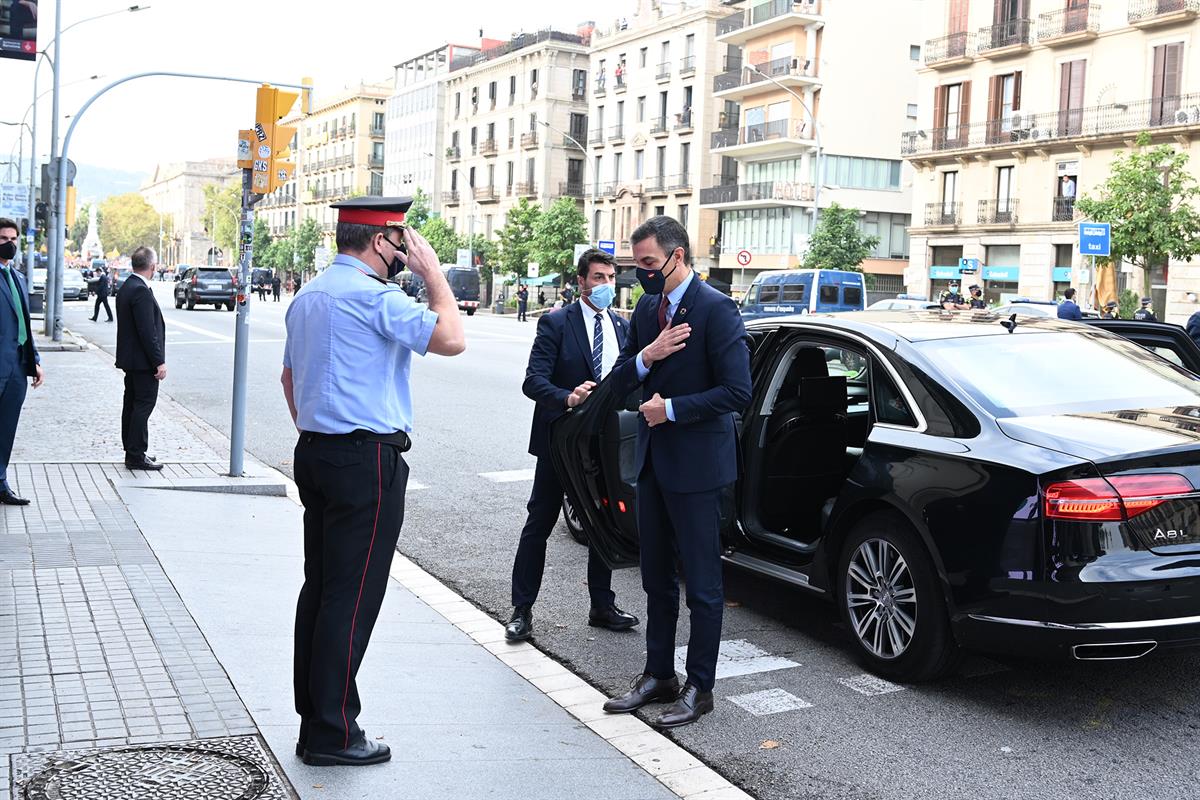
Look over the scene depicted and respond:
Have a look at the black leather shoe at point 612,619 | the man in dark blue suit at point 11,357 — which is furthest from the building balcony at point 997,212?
the black leather shoe at point 612,619

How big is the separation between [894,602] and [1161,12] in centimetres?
4474

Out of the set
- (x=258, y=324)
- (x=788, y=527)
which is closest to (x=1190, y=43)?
(x=258, y=324)

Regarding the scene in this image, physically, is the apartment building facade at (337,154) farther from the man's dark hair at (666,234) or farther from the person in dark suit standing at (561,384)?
the man's dark hair at (666,234)

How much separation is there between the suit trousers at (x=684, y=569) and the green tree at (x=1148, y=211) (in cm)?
3743

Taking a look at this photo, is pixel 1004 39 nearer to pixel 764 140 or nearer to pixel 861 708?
pixel 764 140

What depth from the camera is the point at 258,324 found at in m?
41.5

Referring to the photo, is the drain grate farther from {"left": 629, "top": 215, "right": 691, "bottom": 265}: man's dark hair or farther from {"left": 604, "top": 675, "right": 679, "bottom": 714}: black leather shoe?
{"left": 629, "top": 215, "right": 691, "bottom": 265}: man's dark hair

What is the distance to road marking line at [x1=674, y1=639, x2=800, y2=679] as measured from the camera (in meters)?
5.88

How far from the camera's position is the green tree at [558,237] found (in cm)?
7650

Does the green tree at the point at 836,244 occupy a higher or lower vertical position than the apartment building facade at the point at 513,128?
lower

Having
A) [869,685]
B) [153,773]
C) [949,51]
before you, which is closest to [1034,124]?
[949,51]

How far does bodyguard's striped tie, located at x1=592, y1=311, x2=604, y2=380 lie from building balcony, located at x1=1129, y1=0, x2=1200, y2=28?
43.3 m

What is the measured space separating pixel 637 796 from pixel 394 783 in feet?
2.60

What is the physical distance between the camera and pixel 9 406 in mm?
9008
